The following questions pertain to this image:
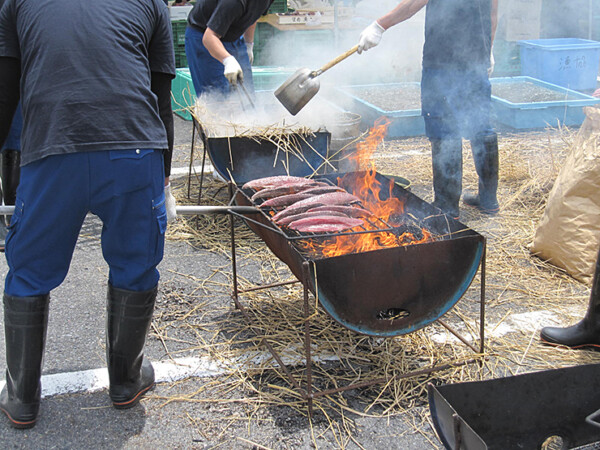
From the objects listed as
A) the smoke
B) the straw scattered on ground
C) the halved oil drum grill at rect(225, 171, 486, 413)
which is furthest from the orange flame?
the smoke

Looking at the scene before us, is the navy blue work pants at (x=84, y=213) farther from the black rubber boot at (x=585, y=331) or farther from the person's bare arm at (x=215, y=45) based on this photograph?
the person's bare arm at (x=215, y=45)

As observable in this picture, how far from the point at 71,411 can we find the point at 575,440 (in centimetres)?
218

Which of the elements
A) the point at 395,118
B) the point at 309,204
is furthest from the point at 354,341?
the point at 395,118

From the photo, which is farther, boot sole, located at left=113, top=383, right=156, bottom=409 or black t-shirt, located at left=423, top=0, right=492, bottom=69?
black t-shirt, located at left=423, top=0, right=492, bottom=69

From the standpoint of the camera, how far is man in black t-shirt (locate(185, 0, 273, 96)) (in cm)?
491

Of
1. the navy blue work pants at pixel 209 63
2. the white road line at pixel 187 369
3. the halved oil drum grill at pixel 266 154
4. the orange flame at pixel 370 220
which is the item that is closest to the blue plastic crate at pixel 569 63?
the navy blue work pants at pixel 209 63

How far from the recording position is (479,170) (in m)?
5.23

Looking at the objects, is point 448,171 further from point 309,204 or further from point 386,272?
point 386,272

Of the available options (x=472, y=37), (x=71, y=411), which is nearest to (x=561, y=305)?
(x=472, y=37)

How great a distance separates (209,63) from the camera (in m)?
5.47

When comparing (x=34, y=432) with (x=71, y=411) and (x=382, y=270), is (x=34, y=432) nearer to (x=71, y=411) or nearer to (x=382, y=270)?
(x=71, y=411)

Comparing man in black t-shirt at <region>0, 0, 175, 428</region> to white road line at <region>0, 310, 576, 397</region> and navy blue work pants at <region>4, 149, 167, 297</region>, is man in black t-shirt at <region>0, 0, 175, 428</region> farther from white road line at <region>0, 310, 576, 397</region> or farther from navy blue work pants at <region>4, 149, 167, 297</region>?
white road line at <region>0, 310, 576, 397</region>

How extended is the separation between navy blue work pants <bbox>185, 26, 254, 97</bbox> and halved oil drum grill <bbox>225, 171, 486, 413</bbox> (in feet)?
9.18

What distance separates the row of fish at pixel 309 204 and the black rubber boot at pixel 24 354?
120cm
